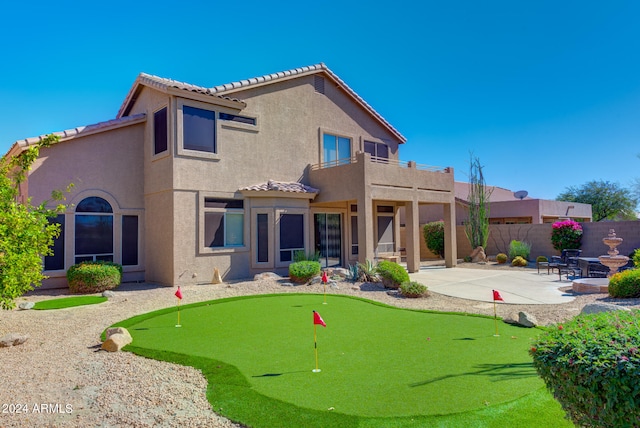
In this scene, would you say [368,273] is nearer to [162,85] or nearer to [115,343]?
[115,343]

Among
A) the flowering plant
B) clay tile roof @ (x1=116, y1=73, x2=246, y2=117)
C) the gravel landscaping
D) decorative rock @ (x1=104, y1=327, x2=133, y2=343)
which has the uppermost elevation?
clay tile roof @ (x1=116, y1=73, x2=246, y2=117)

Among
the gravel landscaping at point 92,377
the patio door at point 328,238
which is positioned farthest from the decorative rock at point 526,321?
the patio door at point 328,238

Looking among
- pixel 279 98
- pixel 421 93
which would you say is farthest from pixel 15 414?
pixel 421 93

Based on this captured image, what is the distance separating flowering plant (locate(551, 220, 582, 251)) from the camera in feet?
71.4

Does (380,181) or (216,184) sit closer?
(216,184)

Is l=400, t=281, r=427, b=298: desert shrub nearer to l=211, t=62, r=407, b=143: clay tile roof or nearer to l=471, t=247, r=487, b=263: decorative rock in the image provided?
l=211, t=62, r=407, b=143: clay tile roof

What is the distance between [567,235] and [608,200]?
31.6 m

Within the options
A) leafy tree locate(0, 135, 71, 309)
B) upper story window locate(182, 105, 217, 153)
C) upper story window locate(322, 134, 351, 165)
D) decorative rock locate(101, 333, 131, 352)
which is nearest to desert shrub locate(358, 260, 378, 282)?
upper story window locate(322, 134, 351, 165)

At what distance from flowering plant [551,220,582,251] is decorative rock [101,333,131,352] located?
22.9 metres

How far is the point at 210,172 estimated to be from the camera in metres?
16.5

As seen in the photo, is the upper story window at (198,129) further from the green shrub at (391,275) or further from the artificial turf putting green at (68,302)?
the green shrub at (391,275)

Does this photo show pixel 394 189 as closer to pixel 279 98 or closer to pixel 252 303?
pixel 279 98

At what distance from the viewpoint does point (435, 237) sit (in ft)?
89.6

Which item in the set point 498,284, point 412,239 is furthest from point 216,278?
point 498,284
